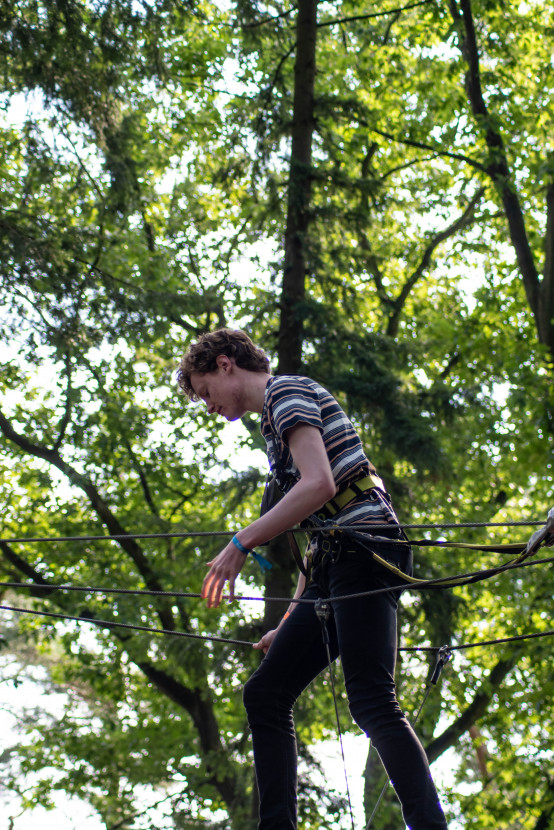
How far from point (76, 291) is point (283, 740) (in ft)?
21.8

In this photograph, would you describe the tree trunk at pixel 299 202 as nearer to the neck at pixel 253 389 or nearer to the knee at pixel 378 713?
the neck at pixel 253 389

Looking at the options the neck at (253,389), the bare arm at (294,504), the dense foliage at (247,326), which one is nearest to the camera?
the bare arm at (294,504)

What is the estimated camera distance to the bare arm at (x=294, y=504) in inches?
96.8

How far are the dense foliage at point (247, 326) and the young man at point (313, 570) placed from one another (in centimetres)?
408

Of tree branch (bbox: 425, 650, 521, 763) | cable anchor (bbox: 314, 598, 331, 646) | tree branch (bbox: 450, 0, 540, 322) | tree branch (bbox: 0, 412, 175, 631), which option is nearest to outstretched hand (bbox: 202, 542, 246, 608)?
cable anchor (bbox: 314, 598, 331, 646)

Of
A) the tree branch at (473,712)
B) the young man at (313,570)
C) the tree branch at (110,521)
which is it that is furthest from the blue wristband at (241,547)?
the tree branch at (473,712)

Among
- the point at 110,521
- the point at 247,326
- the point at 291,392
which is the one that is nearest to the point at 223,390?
the point at 291,392

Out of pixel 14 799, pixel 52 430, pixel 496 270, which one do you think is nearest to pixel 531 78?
pixel 496 270

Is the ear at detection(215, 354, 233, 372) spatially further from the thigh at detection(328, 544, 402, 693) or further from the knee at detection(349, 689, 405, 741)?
the knee at detection(349, 689, 405, 741)

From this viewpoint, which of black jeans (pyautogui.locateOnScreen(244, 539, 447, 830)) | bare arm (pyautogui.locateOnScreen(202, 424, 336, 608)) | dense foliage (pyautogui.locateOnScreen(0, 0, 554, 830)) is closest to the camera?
black jeans (pyautogui.locateOnScreen(244, 539, 447, 830))

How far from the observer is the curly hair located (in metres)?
2.95

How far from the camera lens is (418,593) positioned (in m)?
9.88

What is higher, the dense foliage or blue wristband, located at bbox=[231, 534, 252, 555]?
the dense foliage

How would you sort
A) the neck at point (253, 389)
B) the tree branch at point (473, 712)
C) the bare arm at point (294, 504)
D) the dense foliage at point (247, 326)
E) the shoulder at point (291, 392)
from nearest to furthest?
the bare arm at point (294, 504) → the shoulder at point (291, 392) → the neck at point (253, 389) → the dense foliage at point (247, 326) → the tree branch at point (473, 712)
